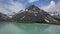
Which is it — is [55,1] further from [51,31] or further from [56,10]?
[51,31]

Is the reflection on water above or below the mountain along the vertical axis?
below

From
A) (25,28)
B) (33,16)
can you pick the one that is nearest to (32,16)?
(33,16)

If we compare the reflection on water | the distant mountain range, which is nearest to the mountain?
the distant mountain range

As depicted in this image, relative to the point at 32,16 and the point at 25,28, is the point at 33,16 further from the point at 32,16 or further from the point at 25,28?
the point at 25,28

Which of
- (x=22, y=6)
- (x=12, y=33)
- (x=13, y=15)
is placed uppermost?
(x=22, y=6)

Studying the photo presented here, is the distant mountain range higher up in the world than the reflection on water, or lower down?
higher up

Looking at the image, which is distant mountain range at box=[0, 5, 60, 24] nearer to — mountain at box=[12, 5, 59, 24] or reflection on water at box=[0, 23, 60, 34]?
mountain at box=[12, 5, 59, 24]

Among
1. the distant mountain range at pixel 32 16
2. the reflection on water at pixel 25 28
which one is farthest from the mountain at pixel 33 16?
the reflection on water at pixel 25 28

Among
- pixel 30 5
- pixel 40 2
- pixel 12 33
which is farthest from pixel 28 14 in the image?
pixel 12 33
